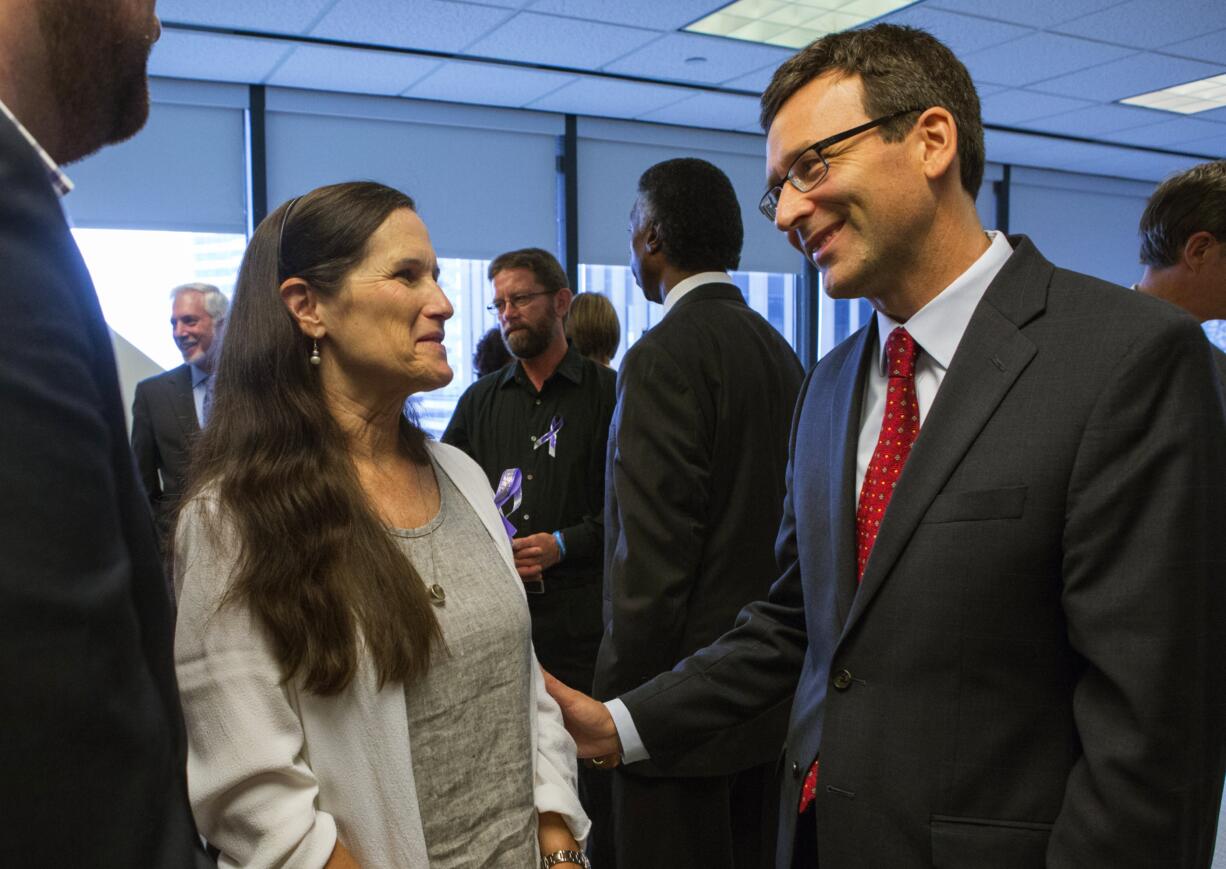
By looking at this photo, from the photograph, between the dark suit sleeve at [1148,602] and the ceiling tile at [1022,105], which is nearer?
the dark suit sleeve at [1148,602]

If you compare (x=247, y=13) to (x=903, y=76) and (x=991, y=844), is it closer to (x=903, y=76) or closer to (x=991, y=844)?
(x=903, y=76)

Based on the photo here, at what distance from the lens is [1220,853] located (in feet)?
9.54

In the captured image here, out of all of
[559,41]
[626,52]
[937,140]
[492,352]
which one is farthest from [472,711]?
[626,52]

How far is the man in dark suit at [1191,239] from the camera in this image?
2.10m

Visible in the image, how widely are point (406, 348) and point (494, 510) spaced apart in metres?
0.27

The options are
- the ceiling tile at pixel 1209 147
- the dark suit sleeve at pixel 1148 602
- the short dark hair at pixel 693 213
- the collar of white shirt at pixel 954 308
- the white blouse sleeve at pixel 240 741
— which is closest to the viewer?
the dark suit sleeve at pixel 1148 602

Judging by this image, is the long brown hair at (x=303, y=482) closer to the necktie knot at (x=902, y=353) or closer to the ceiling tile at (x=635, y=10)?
the necktie knot at (x=902, y=353)

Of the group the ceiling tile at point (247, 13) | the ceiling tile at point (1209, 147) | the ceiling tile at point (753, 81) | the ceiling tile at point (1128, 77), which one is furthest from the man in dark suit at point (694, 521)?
the ceiling tile at point (1209, 147)

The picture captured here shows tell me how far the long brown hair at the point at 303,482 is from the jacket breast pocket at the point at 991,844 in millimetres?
614

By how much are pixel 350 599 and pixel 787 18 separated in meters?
4.58

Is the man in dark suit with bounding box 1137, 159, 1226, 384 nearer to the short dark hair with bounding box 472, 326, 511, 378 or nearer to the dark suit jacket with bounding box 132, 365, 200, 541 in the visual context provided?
the short dark hair with bounding box 472, 326, 511, 378

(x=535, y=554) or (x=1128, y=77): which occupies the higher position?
(x=1128, y=77)

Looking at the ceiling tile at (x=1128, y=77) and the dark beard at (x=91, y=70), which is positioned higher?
the ceiling tile at (x=1128, y=77)

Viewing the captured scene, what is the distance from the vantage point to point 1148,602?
0.90 metres
